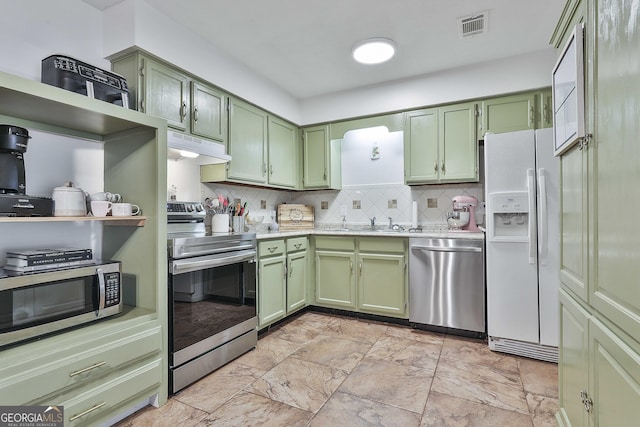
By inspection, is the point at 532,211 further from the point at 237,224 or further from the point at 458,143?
the point at 237,224

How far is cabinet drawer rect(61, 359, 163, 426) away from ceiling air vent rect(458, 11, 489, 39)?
9.80 feet

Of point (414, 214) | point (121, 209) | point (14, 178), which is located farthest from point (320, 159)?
point (14, 178)

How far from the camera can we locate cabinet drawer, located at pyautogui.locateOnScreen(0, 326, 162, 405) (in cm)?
127

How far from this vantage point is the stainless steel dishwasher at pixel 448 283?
273 cm

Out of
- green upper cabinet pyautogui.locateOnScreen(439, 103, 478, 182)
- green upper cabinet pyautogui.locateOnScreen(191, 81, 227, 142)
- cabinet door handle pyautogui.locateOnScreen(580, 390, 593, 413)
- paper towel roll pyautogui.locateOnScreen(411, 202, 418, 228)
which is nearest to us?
cabinet door handle pyautogui.locateOnScreen(580, 390, 593, 413)

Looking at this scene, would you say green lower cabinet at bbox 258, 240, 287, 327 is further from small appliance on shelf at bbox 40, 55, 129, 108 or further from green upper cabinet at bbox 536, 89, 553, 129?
green upper cabinet at bbox 536, 89, 553, 129

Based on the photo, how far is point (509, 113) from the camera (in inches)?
117

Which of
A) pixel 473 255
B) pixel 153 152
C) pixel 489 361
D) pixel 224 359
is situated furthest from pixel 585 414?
pixel 153 152

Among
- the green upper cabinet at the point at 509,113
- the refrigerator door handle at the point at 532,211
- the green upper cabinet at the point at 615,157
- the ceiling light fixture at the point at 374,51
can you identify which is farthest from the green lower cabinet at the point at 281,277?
the green upper cabinet at the point at 615,157

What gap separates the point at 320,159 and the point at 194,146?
185 cm

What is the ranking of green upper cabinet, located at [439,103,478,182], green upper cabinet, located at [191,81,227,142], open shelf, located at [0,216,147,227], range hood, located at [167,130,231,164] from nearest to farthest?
open shelf, located at [0,216,147,227] < range hood, located at [167,130,231,164] < green upper cabinet, located at [191,81,227,142] < green upper cabinet, located at [439,103,478,182]

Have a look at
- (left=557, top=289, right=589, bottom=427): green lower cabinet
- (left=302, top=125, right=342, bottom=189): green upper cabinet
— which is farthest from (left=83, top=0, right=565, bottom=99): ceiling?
(left=557, top=289, right=589, bottom=427): green lower cabinet

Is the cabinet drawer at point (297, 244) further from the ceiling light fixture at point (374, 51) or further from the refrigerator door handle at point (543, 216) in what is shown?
the refrigerator door handle at point (543, 216)

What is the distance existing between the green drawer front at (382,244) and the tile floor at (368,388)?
31.5 inches
